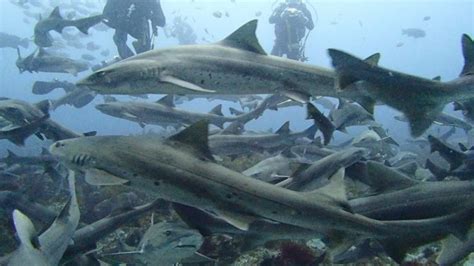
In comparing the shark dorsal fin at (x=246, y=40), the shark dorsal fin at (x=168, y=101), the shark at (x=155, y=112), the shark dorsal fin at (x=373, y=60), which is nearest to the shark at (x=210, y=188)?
the shark dorsal fin at (x=373, y=60)

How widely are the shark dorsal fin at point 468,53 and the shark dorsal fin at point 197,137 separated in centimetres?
284

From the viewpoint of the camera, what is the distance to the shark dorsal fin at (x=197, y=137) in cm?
385

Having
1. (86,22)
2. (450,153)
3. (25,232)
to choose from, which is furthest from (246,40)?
(86,22)

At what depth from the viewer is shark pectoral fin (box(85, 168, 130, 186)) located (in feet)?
11.8

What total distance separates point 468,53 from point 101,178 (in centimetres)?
394

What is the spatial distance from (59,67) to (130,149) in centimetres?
1330

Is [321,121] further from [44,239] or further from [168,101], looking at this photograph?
[168,101]

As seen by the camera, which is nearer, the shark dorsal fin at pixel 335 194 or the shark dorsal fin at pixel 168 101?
the shark dorsal fin at pixel 335 194

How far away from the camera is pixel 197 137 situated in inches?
153

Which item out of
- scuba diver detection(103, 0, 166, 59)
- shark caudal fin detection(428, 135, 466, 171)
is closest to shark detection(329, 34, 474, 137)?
shark caudal fin detection(428, 135, 466, 171)

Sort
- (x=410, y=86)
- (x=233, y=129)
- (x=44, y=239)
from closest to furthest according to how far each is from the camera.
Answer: (x=410, y=86)
(x=44, y=239)
(x=233, y=129)

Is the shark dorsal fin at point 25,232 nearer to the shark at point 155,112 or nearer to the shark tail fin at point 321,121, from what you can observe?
the shark tail fin at point 321,121

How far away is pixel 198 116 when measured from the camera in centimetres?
936

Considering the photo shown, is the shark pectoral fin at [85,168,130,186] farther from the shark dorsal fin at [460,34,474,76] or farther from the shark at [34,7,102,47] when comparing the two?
the shark at [34,7,102,47]
